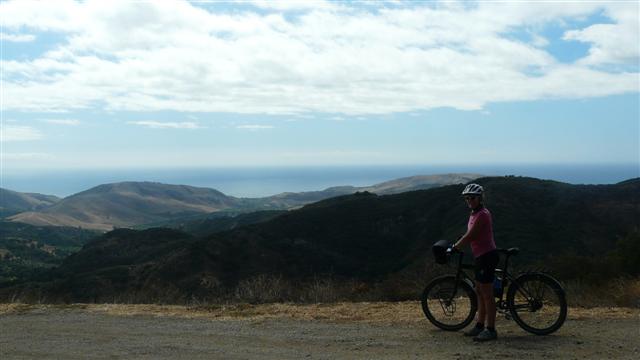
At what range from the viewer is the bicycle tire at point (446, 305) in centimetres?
818

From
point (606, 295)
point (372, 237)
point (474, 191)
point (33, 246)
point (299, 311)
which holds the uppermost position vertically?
point (474, 191)

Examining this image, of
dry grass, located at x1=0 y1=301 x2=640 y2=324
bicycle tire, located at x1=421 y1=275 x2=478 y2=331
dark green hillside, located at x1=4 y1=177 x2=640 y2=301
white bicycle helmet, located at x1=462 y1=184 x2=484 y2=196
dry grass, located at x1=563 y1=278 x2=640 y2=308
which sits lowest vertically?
dark green hillside, located at x1=4 y1=177 x2=640 y2=301

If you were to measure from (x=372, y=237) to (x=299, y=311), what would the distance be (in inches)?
2189

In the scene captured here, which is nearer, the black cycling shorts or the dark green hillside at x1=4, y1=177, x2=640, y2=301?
the black cycling shorts

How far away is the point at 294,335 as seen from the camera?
8.40 m

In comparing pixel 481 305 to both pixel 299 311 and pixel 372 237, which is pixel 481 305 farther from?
pixel 372 237

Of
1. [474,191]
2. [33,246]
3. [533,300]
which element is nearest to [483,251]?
[474,191]

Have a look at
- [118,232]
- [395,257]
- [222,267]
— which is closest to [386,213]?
[395,257]

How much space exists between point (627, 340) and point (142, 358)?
635 centimetres

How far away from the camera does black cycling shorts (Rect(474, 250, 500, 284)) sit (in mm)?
7418

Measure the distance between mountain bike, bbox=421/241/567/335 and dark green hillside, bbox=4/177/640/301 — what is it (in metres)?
36.7

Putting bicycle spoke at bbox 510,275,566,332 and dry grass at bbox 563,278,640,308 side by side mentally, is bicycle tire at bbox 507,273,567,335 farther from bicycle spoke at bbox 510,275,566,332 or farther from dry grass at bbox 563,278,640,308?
dry grass at bbox 563,278,640,308

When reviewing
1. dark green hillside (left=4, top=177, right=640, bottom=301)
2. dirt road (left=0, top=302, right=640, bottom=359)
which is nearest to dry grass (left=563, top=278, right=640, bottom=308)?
dirt road (left=0, top=302, right=640, bottom=359)

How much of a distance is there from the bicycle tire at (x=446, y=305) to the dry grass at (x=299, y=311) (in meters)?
0.61
